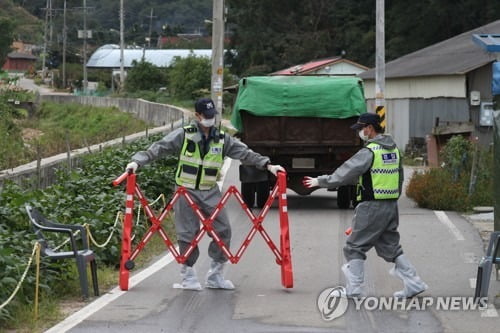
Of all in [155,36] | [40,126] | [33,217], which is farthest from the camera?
[155,36]

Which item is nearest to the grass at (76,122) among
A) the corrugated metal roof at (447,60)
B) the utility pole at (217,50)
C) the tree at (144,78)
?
the tree at (144,78)

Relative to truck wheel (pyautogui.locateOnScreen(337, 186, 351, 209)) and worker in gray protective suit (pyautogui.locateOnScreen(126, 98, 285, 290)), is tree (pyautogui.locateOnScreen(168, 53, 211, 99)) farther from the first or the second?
worker in gray protective suit (pyautogui.locateOnScreen(126, 98, 285, 290))

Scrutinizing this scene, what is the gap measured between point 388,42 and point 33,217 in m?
59.8

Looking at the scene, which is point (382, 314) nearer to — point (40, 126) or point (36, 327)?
point (36, 327)

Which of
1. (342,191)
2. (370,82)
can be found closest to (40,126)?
(370,82)

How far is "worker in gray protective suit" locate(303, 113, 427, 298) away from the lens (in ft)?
34.2

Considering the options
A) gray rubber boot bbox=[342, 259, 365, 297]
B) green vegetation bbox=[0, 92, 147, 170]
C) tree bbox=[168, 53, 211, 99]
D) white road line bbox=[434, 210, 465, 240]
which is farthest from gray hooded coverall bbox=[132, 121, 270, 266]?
tree bbox=[168, 53, 211, 99]

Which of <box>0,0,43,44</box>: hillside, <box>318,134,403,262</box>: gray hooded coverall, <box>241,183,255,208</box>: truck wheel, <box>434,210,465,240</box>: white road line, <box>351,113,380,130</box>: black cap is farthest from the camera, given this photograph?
<box>0,0,43,44</box>: hillside

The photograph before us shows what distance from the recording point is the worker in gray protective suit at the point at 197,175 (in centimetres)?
1112

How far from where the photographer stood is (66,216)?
1298 cm

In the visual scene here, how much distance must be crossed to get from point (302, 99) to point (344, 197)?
198cm

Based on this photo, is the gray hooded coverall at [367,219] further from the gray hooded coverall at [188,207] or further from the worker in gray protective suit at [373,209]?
the gray hooded coverall at [188,207]

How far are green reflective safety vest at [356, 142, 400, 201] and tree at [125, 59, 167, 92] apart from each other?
278ft

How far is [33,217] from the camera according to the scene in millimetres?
10594
